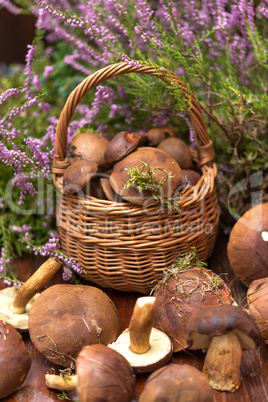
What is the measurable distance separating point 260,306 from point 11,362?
0.79 m

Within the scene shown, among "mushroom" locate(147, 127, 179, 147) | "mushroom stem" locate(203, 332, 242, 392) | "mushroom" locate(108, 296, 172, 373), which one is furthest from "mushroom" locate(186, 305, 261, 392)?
"mushroom" locate(147, 127, 179, 147)

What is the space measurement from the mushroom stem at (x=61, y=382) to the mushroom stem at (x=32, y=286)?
33cm

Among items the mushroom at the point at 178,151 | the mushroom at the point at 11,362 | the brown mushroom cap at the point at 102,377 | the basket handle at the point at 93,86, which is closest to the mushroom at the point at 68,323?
the mushroom at the point at 11,362

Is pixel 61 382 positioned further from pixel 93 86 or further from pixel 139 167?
pixel 93 86

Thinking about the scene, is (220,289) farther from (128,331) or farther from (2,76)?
(2,76)

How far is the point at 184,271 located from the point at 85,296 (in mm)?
362

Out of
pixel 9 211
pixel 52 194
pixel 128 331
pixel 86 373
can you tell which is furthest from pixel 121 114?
pixel 86 373

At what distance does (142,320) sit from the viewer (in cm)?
130

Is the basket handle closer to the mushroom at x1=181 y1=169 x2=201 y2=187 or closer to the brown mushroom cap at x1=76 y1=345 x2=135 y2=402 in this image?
the mushroom at x1=181 y1=169 x2=201 y2=187

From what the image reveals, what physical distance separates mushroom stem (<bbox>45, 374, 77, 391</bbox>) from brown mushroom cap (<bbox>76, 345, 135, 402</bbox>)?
116mm

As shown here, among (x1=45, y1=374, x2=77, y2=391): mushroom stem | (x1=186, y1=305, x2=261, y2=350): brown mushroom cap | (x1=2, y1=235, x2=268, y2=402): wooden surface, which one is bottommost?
(x1=2, y1=235, x2=268, y2=402): wooden surface

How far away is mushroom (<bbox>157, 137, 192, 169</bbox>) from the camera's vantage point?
178cm

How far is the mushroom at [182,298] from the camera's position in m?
1.44

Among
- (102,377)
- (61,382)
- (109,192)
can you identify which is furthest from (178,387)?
(109,192)
